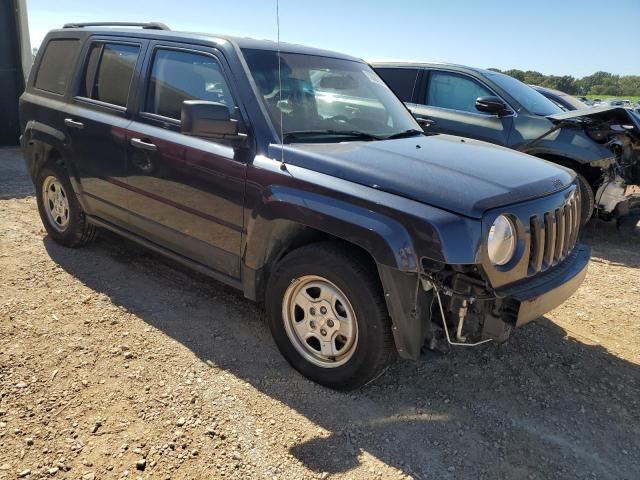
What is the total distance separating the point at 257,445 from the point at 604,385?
2.15m

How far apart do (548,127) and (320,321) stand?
4.51 meters

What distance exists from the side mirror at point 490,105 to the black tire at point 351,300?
13.1ft

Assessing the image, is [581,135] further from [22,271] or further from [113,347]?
[22,271]

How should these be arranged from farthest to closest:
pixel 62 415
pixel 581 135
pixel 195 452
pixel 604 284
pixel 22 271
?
pixel 581 135, pixel 604 284, pixel 22 271, pixel 62 415, pixel 195 452

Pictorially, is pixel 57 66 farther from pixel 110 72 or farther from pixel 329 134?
pixel 329 134

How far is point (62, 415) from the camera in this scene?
8.91 feet

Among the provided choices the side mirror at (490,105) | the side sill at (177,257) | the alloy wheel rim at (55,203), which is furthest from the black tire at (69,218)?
the side mirror at (490,105)

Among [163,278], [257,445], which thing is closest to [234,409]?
[257,445]

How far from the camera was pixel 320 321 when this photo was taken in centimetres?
297

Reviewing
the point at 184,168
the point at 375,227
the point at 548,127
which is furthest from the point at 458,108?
the point at 375,227

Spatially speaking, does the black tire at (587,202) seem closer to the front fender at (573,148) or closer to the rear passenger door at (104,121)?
the front fender at (573,148)

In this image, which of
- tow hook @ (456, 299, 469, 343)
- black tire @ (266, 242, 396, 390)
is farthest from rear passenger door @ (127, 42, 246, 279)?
tow hook @ (456, 299, 469, 343)

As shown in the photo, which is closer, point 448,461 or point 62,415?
point 448,461

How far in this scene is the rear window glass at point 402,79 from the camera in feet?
22.8
